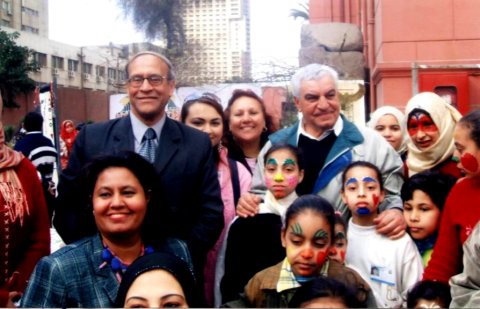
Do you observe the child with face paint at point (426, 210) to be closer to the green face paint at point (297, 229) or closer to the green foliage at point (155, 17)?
the green face paint at point (297, 229)

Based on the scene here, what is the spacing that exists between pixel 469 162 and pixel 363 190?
24.0 inches

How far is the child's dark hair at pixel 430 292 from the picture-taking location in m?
3.01

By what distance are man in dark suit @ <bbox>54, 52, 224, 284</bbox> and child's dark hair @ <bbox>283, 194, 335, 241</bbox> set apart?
0.47 meters

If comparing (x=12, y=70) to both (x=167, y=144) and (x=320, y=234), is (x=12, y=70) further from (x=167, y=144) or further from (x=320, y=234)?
(x=320, y=234)

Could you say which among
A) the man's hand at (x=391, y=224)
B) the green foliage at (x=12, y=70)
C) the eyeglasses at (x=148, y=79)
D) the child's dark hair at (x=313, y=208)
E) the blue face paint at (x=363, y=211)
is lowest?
the man's hand at (x=391, y=224)

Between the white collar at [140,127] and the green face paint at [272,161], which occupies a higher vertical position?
the white collar at [140,127]

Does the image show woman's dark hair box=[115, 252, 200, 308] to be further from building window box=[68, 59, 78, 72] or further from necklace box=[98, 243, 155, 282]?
building window box=[68, 59, 78, 72]

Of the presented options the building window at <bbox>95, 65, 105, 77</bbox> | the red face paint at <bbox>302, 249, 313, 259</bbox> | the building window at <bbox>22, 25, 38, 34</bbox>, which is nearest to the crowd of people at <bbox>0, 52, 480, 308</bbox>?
the red face paint at <bbox>302, 249, 313, 259</bbox>

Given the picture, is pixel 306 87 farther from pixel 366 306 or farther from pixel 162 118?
pixel 366 306

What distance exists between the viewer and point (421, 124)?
415cm

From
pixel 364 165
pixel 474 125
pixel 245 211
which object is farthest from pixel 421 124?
pixel 245 211

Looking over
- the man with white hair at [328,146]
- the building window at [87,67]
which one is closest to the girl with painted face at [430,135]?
the man with white hair at [328,146]

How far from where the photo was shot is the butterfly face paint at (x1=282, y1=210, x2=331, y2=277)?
2.98 metres

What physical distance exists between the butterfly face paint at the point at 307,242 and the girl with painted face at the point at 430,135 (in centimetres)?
129
